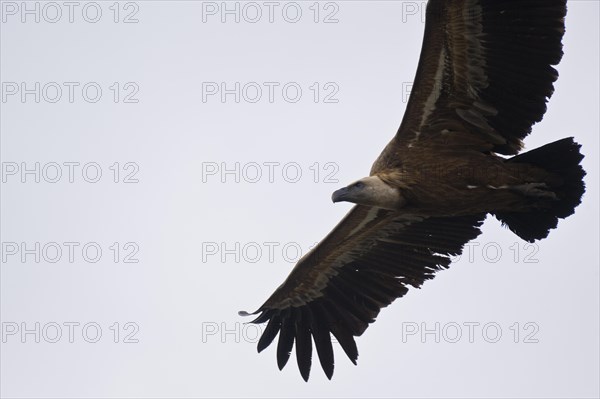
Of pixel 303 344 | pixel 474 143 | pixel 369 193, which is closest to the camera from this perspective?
pixel 369 193

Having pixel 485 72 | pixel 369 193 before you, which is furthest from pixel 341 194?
pixel 485 72

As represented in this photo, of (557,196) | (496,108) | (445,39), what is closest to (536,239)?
(557,196)

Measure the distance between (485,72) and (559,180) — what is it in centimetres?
132

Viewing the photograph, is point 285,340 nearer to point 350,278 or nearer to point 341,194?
point 350,278

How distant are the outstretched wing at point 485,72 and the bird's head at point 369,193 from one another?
372mm

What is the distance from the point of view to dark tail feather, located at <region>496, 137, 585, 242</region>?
1255 cm

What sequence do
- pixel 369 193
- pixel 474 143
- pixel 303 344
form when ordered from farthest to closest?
pixel 303 344 < pixel 474 143 < pixel 369 193

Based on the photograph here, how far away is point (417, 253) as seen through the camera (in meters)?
14.3

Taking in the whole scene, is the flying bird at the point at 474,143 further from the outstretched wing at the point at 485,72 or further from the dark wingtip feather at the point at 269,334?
the dark wingtip feather at the point at 269,334

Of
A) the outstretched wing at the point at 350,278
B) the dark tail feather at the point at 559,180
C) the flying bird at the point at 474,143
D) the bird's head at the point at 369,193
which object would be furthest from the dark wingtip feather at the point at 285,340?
the dark tail feather at the point at 559,180

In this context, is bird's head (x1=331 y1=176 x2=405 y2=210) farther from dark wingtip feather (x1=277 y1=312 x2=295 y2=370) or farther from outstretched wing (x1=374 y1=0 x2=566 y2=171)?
dark wingtip feather (x1=277 y1=312 x2=295 y2=370)

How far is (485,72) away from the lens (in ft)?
41.3

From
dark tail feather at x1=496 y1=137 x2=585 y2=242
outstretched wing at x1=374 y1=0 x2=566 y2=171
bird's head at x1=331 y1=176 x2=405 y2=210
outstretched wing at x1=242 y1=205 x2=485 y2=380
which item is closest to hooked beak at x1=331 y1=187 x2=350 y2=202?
bird's head at x1=331 y1=176 x2=405 y2=210

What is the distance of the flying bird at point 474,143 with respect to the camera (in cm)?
1218
